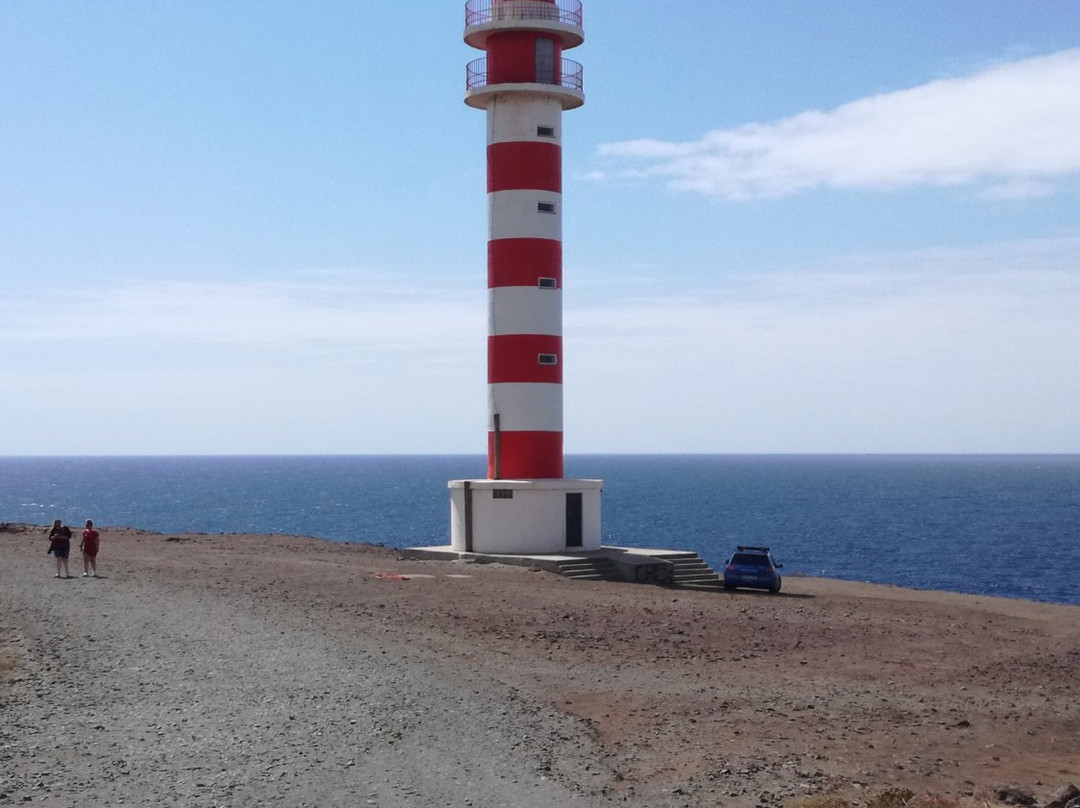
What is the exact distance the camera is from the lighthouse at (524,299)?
3588cm

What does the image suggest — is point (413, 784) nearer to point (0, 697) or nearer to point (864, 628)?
point (0, 697)

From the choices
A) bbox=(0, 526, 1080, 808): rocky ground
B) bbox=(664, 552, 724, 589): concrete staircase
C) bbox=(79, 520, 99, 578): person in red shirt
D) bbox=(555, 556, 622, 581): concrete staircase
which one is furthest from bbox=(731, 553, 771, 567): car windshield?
bbox=(79, 520, 99, 578): person in red shirt

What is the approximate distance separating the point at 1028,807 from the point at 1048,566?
53019 mm

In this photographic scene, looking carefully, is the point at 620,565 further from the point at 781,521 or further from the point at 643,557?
the point at 781,521

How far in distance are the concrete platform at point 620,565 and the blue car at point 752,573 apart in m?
1.39

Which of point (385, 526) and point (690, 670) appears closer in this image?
point (690, 670)

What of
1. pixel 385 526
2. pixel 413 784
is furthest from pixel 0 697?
pixel 385 526

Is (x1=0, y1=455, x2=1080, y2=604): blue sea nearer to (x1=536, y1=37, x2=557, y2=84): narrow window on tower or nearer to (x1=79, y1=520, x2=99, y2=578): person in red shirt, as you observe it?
(x1=536, y1=37, x2=557, y2=84): narrow window on tower

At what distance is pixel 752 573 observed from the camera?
33.5 meters

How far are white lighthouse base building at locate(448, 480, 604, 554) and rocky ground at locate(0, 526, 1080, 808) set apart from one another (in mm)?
5775

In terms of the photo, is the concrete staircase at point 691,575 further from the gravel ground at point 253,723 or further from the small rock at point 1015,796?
the small rock at point 1015,796

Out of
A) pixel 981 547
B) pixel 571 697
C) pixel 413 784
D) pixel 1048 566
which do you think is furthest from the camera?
pixel 981 547

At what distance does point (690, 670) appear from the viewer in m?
20.6

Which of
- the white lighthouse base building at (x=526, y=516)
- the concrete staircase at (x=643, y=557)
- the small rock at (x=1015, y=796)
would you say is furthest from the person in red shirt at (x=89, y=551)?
the small rock at (x=1015, y=796)
